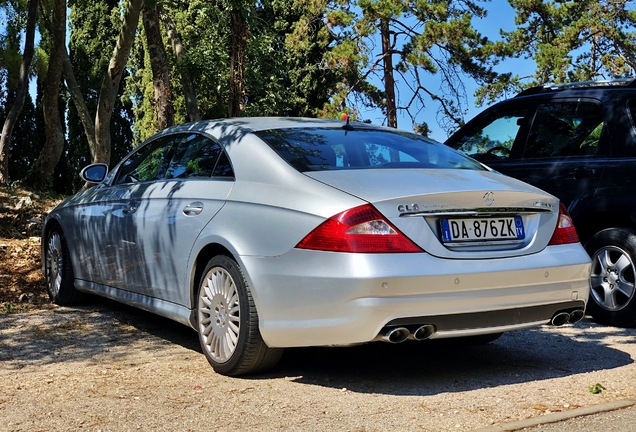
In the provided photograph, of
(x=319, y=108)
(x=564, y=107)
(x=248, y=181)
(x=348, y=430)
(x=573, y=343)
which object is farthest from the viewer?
(x=319, y=108)

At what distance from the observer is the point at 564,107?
7379mm

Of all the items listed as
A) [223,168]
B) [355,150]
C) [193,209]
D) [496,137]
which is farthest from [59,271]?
[496,137]

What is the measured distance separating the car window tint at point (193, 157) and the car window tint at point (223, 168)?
0.06 metres

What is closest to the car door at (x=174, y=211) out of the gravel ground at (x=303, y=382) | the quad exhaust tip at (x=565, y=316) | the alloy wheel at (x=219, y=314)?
the alloy wheel at (x=219, y=314)

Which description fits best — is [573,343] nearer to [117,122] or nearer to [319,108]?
[319,108]

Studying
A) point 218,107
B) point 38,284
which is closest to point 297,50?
point 218,107

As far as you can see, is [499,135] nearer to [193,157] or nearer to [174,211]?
[193,157]

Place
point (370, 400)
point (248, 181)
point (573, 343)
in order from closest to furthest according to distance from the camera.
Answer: point (370, 400), point (248, 181), point (573, 343)

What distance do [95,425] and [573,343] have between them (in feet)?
11.7

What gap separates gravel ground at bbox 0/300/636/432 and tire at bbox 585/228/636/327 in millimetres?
151

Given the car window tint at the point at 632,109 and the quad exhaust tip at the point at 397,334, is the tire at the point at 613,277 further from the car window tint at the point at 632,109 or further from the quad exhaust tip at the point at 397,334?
the quad exhaust tip at the point at 397,334

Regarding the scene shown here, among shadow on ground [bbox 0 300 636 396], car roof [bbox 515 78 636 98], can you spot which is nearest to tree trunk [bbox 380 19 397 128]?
car roof [bbox 515 78 636 98]

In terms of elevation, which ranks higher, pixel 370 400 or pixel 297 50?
pixel 297 50

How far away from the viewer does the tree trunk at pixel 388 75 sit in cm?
2809
